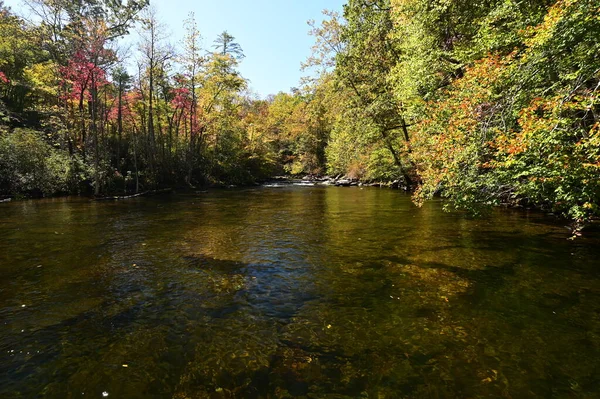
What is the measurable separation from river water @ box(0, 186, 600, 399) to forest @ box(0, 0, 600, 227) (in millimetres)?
2758

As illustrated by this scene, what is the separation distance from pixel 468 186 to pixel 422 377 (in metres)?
7.87

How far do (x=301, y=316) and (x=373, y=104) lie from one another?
20399mm

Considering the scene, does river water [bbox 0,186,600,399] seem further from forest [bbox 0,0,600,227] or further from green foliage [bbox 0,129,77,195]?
green foliage [bbox 0,129,77,195]

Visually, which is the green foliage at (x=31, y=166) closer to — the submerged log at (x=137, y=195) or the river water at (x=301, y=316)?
the submerged log at (x=137, y=195)

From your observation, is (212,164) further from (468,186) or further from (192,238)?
(468,186)

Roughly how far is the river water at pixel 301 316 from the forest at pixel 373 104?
276 cm

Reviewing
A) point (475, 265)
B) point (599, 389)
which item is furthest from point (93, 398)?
point (475, 265)

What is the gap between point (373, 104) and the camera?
75.5ft

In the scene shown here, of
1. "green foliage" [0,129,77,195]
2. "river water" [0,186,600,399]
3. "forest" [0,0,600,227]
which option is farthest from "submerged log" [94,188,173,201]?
"river water" [0,186,600,399]

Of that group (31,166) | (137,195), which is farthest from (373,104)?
(31,166)

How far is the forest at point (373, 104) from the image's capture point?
24.6 ft

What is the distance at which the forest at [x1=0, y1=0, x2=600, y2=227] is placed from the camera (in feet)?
24.6

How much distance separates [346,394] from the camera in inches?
141

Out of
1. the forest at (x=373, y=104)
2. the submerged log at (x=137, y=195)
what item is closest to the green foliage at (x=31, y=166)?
the forest at (x=373, y=104)
